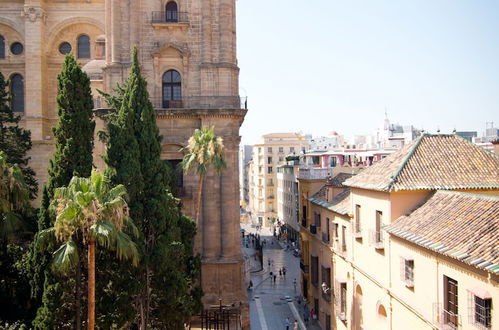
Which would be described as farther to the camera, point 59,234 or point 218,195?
point 218,195

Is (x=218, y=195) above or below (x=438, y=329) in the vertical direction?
above

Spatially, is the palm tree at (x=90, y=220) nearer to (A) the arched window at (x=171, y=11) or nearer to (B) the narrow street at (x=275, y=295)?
(A) the arched window at (x=171, y=11)

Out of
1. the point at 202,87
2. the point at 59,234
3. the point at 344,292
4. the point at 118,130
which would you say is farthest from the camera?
the point at 202,87

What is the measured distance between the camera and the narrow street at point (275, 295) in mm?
33031

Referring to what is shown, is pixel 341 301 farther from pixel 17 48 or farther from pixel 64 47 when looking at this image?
pixel 17 48

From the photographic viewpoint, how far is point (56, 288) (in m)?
17.0

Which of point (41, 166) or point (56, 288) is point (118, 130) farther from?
point (41, 166)

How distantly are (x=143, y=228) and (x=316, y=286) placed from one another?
17356 millimetres

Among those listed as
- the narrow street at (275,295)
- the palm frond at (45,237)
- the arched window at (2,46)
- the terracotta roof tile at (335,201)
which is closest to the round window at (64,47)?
the arched window at (2,46)

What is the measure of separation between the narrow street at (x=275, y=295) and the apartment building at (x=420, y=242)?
4997 millimetres

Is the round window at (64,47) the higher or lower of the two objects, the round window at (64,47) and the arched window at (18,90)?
the higher

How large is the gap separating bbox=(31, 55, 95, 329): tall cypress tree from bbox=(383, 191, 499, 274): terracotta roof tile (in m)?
11.7

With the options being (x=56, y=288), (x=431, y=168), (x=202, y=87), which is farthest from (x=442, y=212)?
(x=202, y=87)

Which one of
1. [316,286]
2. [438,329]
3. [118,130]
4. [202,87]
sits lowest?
[316,286]
